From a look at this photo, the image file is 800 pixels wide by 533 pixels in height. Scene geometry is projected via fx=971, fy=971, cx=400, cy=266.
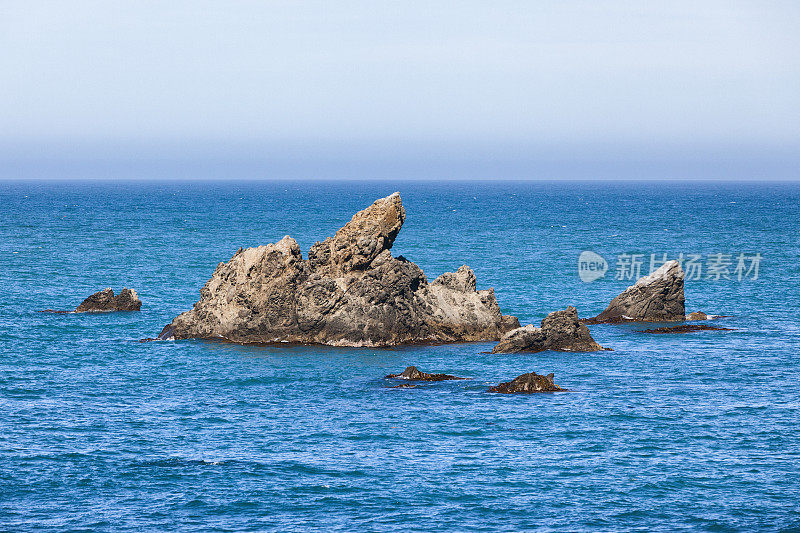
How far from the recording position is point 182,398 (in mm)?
48969

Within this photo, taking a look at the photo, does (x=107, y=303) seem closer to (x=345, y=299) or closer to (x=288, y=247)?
(x=288, y=247)

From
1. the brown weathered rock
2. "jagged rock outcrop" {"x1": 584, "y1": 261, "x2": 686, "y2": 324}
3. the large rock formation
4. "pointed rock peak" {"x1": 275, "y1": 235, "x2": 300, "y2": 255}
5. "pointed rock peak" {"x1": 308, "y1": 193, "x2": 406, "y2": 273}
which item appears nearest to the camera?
the large rock formation

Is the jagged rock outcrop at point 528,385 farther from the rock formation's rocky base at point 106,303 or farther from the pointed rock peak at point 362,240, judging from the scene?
the rock formation's rocky base at point 106,303

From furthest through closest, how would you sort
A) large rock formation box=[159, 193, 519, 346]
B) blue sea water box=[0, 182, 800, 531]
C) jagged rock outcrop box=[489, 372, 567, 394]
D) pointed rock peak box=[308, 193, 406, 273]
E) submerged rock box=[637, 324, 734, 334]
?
submerged rock box=[637, 324, 734, 334], pointed rock peak box=[308, 193, 406, 273], large rock formation box=[159, 193, 519, 346], jagged rock outcrop box=[489, 372, 567, 394], blue sea water box=[0, 182, 800, 531]

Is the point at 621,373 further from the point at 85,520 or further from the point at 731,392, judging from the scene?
the point at 85,520

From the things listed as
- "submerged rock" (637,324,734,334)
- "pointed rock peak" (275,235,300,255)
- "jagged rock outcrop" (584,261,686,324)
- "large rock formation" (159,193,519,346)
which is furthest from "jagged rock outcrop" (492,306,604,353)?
"pointed rock peak" (275,235,300,255)

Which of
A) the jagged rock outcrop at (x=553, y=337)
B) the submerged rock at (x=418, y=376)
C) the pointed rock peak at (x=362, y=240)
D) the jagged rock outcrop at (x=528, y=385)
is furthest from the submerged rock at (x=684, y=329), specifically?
the submerged rock at (x=418, y=376)

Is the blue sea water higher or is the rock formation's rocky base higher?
the rock formation's rocky base

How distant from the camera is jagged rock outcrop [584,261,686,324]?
7019 centimetres

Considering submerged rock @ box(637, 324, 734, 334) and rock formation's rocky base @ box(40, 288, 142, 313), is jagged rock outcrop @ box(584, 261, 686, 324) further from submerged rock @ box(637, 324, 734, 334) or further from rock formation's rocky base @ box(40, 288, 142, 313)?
rock formation's rocky base @ box(40, 288, 142, 313)

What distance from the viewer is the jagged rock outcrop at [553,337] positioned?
58.3m

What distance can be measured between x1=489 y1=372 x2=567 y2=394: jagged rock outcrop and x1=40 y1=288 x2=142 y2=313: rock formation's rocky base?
3852 cm

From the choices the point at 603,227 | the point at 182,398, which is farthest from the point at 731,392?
the point at 603,227

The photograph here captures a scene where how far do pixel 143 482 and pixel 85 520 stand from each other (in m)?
3.97
